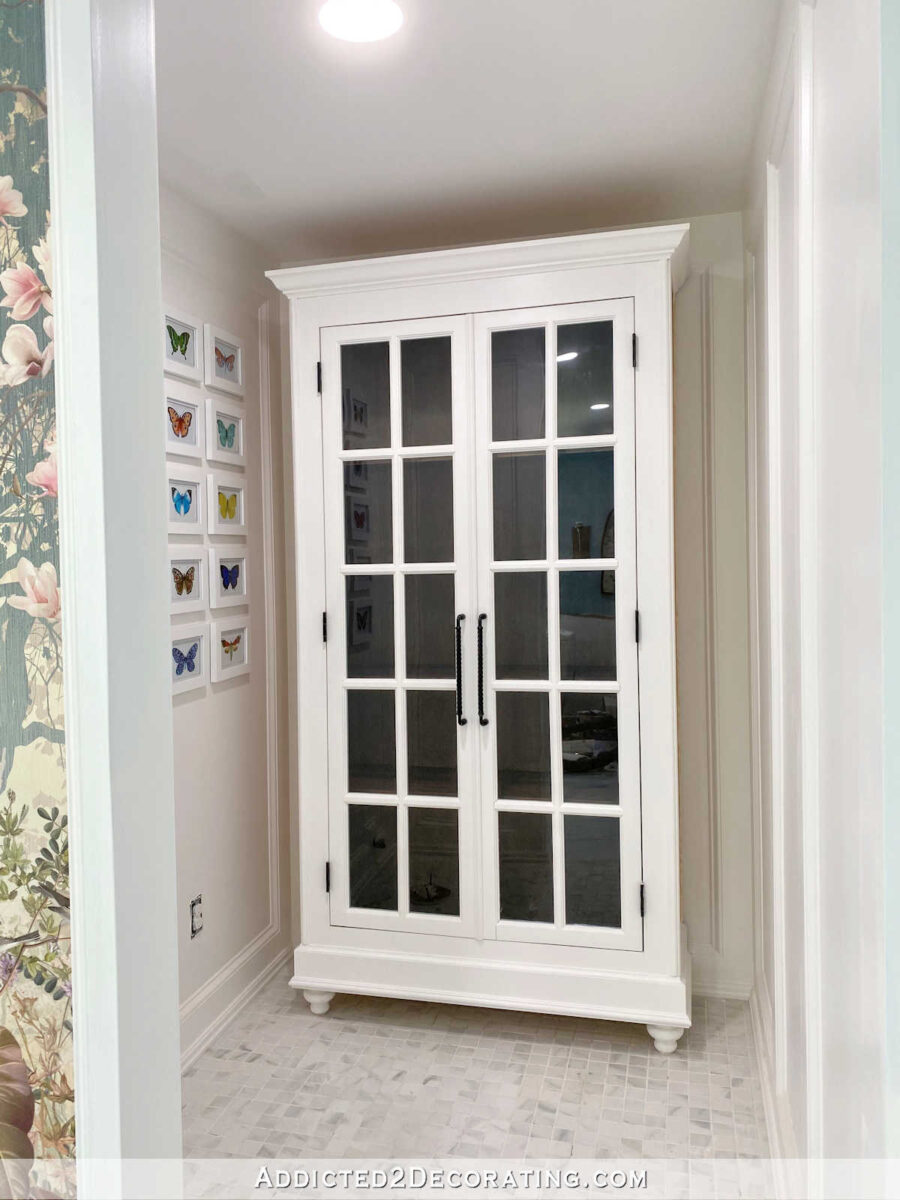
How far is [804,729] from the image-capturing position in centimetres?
148

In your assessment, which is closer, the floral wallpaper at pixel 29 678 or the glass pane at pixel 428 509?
the floral wallpaper at pixel 29 678

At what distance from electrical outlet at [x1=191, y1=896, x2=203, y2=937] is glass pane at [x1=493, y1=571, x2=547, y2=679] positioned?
42.7 inches

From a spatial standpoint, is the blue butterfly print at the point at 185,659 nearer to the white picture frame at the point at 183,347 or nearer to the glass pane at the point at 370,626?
the glass pane at the point at 370,626

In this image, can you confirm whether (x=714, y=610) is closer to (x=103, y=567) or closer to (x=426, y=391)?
(x=426, y=391)

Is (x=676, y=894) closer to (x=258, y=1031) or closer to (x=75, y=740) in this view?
(x=258, y=1031)

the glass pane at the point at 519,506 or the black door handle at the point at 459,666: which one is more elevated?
the glass pane at the point at 519,506

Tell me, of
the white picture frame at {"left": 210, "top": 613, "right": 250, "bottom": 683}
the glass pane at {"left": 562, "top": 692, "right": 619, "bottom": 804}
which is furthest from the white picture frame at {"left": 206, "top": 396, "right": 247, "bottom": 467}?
the glass pane at {"left": 562, "top": 692, "right": 619, "bottom": 804}

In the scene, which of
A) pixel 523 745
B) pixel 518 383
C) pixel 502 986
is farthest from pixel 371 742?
pixel 518 383

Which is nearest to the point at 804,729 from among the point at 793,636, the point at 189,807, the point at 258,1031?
the point at 793,636

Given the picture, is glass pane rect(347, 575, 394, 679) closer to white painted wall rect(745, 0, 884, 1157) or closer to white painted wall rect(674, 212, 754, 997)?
white painted wall rect(674, 212, 754, 997)

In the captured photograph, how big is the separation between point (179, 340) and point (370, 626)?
3.20 ft

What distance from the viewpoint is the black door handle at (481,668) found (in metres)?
2.58

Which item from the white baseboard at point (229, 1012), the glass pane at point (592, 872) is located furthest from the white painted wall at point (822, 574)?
the white baseboard at point (229, 1012)

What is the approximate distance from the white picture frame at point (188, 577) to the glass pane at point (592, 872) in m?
1.22
